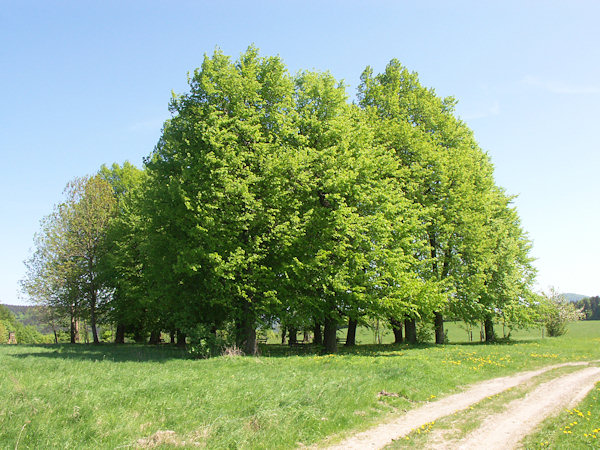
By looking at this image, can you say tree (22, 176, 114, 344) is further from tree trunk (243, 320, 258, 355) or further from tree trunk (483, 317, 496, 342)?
tree trunk (483, 317, 496, 342)

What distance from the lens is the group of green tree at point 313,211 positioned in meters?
21.5

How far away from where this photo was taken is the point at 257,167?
22.5 meters

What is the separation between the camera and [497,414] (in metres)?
10.3

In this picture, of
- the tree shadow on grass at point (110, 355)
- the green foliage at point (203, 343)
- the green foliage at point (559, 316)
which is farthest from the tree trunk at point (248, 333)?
the green foliage at point (559, 316)

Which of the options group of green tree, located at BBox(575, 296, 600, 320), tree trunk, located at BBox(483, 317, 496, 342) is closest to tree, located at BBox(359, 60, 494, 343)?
tree trunk, located at BBox(483, 317, 496, 342)

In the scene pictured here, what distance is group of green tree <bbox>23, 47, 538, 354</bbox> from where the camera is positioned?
70.4 feet

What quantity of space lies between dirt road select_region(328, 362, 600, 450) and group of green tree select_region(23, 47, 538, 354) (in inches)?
357

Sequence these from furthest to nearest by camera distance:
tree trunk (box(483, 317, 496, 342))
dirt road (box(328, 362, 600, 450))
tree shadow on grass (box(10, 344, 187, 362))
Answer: tree trunk (box(483, 317, 496, 342)), tree shadow on grass (box(10, 344, 187, 362)), dirt road (box(328, 362, 600, 450))

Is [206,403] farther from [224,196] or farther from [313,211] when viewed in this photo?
[313,211]

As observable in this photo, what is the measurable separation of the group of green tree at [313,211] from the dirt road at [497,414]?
29.8ft

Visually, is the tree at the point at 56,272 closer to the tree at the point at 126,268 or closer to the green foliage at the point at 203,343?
the tree at the point at 126,268

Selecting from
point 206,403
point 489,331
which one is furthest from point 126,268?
point 489,331

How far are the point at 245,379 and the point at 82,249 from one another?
3424cm

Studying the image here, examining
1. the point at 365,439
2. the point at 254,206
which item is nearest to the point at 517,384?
the point at 365,439
